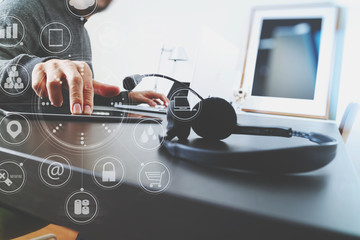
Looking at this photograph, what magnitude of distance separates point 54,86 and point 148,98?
46 centimetres

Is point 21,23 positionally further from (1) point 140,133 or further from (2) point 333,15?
(2) point 333,15

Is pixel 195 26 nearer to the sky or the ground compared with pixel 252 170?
nearer to the sky

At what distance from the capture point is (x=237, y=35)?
69.6 inches

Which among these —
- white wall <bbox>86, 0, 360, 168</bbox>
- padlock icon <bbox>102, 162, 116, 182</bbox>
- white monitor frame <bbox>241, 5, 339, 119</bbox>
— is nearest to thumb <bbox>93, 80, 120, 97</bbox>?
white wall <bbox>86, 0, 360, 168</bbox>

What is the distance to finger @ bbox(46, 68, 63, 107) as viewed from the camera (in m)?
0.39

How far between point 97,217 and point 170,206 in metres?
0.08

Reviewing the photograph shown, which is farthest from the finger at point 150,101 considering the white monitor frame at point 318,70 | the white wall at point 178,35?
the white monitor frame at point 318,70

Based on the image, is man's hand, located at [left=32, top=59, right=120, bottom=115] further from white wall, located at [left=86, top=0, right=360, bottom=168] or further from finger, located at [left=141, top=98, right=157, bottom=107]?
finger, located at [left=141, top=98, right=157, bottom=107]

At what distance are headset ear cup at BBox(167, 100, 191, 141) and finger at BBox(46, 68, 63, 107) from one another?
0.18 meters

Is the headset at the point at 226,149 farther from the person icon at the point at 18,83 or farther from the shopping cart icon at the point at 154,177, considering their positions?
the person icon at the point at 18,83

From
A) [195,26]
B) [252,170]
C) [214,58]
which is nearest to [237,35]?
[195,26]

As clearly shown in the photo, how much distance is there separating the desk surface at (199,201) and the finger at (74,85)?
0.11 meters

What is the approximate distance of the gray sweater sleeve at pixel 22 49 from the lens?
0.41 metres
